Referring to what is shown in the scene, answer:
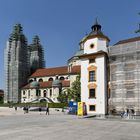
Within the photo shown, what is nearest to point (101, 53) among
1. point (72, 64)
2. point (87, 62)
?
point (87, 62)

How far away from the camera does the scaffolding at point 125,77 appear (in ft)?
152

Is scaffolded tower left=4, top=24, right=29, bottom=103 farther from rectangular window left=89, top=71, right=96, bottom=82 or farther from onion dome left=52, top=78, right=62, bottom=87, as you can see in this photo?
rectangular window left=89, top=71, right=96, bottom=82

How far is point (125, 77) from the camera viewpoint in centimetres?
4778

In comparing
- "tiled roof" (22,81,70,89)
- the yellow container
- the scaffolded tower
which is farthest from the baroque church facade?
the scaffolded tower

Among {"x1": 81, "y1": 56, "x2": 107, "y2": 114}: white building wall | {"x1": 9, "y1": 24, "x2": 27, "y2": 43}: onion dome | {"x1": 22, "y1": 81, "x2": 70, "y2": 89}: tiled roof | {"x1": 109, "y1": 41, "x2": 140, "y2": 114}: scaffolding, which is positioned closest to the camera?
{"x1": 109, "y1": 41, "x2": 140, "y2": 114}: scaffolding

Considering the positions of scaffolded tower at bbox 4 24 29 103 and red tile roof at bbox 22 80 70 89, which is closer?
red tile roof at bbox 22 80 70 89

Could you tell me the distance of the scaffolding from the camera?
46.4m

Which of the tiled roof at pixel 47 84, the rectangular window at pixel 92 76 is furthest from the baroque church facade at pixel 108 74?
the tiled roof at pixel 47 84

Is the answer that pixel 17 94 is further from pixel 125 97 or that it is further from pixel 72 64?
pixel 125 97

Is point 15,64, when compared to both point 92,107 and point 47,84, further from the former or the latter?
point 92,107

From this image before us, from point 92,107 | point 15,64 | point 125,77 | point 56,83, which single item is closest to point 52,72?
point 56,83

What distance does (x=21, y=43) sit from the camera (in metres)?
122

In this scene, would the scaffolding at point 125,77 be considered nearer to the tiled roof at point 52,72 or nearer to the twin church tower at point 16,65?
the tiled roof at point 52,72

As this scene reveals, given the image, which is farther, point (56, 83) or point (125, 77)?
point (56, 83)
